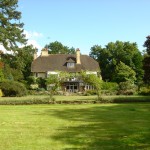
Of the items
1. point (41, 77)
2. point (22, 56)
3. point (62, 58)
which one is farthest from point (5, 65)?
point (62, 58)

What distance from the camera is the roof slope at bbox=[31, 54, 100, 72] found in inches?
2963

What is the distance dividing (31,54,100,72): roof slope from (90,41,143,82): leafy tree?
21.5 ft

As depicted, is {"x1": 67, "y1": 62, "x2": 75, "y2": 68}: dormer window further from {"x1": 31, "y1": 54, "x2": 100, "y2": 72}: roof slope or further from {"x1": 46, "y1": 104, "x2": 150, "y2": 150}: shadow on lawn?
{"x1": 46, "y1": 104, "x2": 150, "y2": 150}: shadow on lawn

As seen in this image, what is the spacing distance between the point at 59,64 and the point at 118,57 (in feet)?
54.6

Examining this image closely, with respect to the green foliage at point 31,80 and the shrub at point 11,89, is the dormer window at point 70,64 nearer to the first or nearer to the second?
the green foliage at point 31,80

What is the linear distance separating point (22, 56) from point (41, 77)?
20.7 m

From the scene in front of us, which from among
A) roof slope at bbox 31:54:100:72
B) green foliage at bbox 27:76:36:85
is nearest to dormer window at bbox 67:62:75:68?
roof slope at bbox 31:54:100:72

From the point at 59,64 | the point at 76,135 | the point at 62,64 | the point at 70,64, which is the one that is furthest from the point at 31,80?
the point at 76,135

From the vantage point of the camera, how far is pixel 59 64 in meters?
76.7

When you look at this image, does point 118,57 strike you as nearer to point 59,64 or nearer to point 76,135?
point 59,64

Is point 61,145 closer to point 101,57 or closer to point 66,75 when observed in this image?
point 66,75

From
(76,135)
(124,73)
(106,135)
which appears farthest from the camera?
(124,73)

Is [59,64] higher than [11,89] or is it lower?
higher

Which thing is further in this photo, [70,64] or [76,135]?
[70,64]
